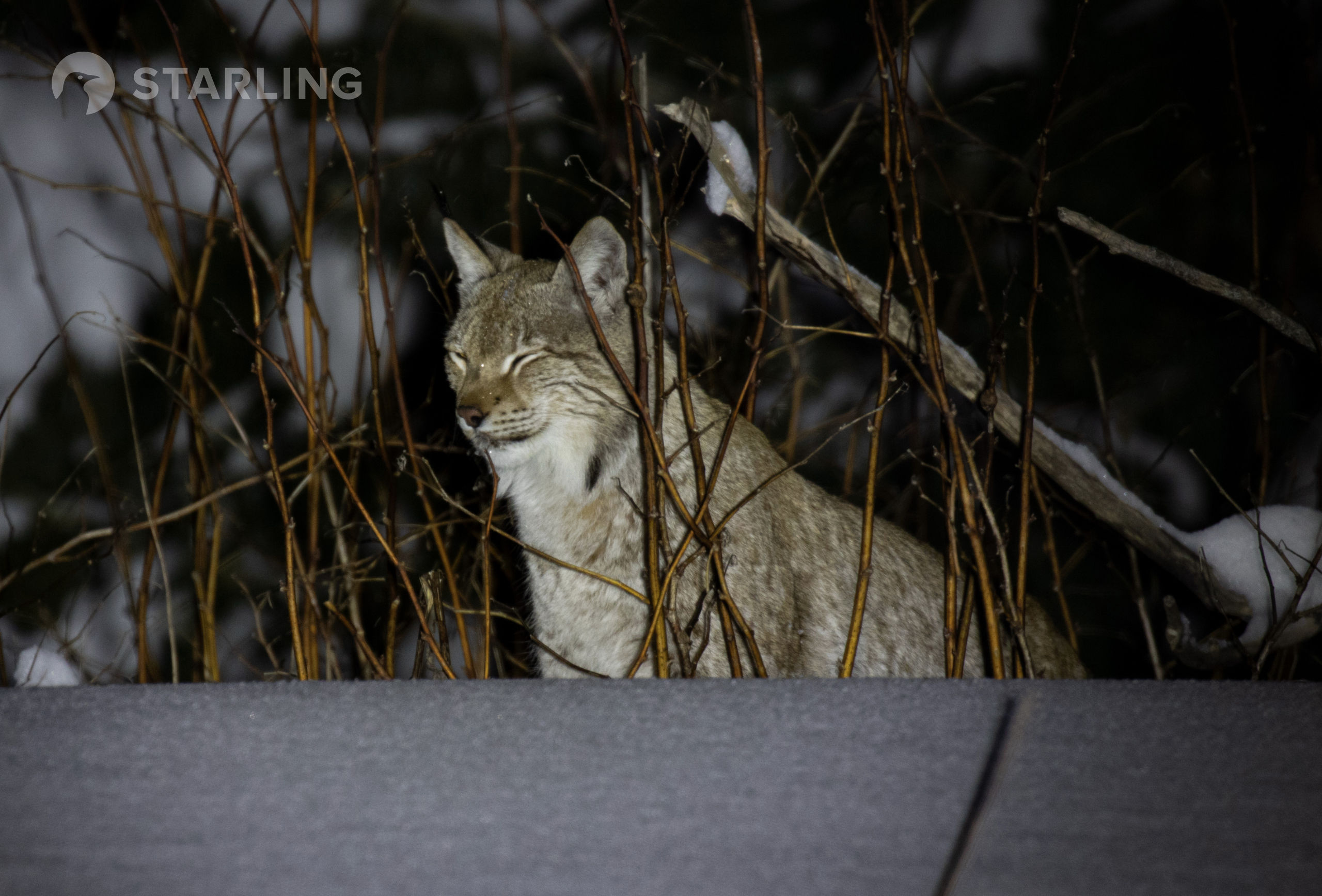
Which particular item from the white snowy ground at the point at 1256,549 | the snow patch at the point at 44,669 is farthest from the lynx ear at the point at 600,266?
the snow patch at the point at 44,669

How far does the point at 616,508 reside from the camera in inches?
80.4

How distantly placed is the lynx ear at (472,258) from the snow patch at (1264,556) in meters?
1.64

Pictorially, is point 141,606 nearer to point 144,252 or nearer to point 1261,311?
point 144,252

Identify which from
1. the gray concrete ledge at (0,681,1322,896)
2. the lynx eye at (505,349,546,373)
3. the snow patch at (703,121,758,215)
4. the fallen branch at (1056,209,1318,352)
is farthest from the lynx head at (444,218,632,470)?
the fallen branch at (1056,209,1318,352)

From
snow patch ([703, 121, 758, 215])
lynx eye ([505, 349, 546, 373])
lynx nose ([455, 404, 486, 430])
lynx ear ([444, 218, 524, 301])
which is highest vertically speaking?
snow patch ([703, 121, 758, 215])

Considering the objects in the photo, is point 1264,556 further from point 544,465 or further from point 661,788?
point 661,788

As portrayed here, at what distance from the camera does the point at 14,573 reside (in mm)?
2160

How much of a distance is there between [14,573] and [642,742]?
5.47ft

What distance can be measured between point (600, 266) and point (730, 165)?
13.4 inches

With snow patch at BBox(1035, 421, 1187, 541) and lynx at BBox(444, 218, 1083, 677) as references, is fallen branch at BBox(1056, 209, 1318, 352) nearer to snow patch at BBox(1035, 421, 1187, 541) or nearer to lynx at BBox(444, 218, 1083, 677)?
snow patch at BBox(1035, 421, 1187, 541)

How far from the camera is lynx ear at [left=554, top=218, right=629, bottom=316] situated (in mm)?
1947

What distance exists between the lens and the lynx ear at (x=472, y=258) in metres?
2.16

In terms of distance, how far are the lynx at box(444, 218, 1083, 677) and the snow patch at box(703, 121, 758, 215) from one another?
0.73 feet

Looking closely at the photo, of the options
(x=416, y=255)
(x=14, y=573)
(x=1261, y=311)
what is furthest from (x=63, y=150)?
(x=1261, y=311)
